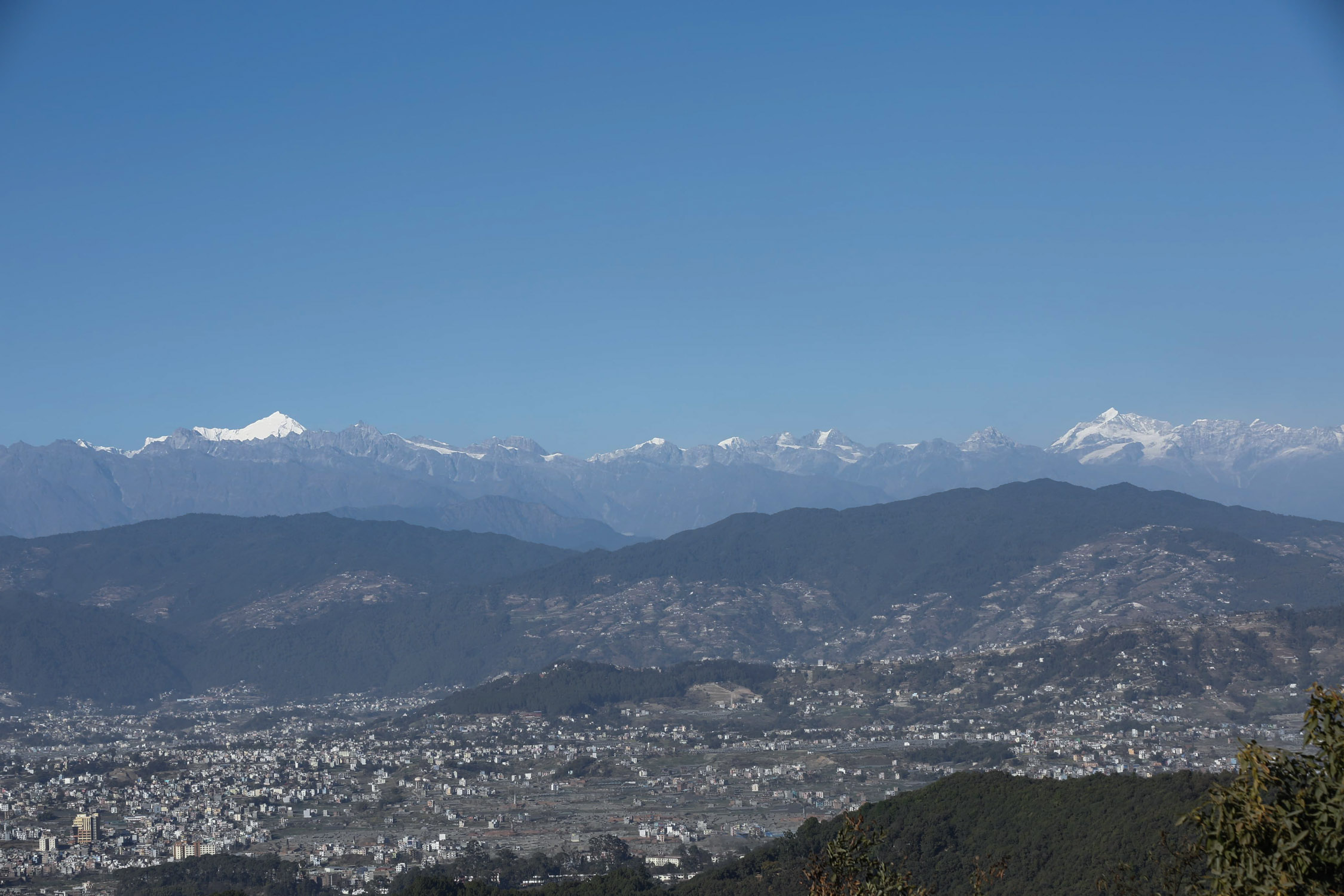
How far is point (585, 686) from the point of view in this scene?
519 ft

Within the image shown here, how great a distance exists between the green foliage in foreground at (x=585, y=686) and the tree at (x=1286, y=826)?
463 ft

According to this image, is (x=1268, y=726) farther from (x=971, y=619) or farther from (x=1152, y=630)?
(x=971, y=619)

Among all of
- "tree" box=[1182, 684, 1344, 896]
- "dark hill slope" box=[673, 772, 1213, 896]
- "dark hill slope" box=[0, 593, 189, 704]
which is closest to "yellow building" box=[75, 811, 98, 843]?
"dark hill slope" box=[673, 772, 1213, 896]

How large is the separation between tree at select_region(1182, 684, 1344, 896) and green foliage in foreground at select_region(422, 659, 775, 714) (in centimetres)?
14099

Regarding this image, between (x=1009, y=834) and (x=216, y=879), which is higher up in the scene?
(x=1009, y=834)

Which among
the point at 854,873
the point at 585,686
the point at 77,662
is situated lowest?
the point at 77,662

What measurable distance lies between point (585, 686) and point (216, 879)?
8885cm

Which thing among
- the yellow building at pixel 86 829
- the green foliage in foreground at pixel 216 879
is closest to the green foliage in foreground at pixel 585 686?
the yellow building at pixel 86 829

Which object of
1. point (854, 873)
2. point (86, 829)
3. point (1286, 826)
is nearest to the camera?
point (1286, 826)

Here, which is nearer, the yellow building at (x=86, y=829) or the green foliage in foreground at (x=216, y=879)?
the green foliage in foreground at (x=216, y=879)

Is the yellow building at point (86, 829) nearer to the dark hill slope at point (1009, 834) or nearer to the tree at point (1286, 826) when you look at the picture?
the dark hill slope at point (1009, 834)

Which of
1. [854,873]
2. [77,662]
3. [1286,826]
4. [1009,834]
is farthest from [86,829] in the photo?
[77,662]

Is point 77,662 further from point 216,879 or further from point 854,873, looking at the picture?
point 854,873

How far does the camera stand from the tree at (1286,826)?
11305 mm
